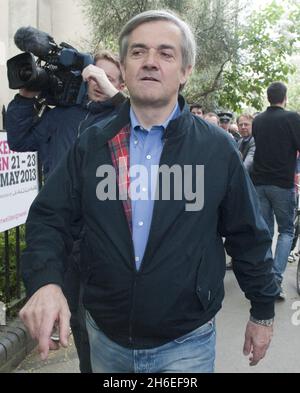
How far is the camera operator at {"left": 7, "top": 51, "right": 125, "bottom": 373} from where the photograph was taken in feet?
8.49

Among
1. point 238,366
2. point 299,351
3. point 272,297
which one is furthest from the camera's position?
point 299,351

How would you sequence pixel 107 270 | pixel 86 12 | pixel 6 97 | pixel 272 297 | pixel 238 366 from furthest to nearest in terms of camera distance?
1. pixel 86 12
2. pixel 6 97
3. pixel 238 366
4. pixel 272 297
5. pixel 107 270

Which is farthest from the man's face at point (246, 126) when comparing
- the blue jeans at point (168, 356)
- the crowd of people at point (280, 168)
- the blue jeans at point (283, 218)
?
the blue jeans at point (168, 356)

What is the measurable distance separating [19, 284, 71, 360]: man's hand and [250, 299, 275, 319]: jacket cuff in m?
0.84

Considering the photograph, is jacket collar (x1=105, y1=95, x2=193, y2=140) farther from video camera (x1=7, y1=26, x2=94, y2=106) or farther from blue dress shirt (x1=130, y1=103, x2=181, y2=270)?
video camera (x1=7, y1=26, x2=94, y2=106)

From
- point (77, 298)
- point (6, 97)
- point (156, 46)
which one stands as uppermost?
point (6, 97)

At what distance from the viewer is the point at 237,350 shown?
407 centimetres

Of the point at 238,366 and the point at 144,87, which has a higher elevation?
the point at 144,87

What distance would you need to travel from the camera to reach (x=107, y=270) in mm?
1921

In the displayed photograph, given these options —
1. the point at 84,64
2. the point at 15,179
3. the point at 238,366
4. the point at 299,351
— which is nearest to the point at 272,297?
the point at 84,64

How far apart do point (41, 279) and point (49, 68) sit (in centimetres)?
132

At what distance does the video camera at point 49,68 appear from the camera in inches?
104
